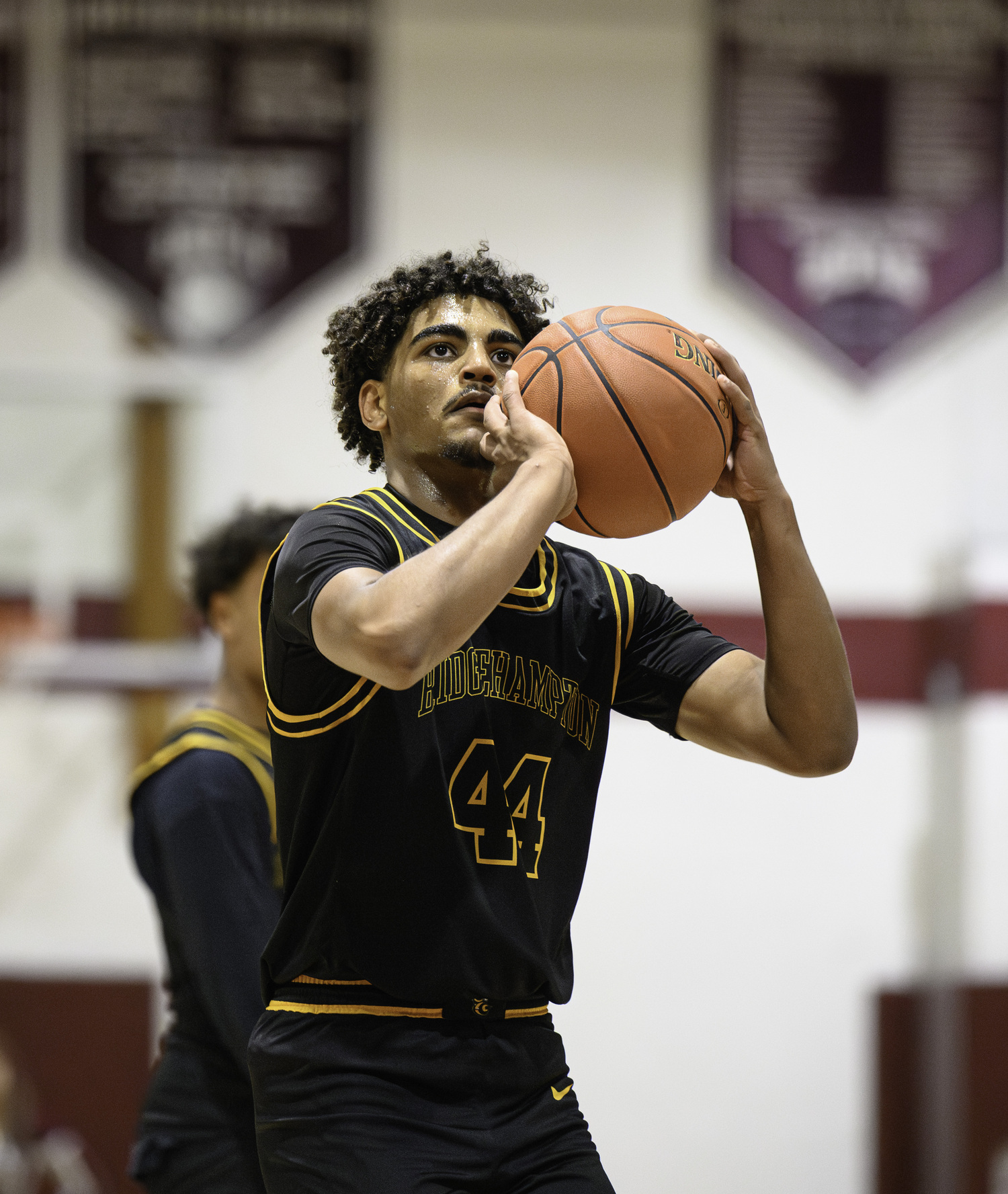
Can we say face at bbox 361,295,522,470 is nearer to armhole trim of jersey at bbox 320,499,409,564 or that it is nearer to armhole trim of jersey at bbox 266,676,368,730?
armhole trim of jersey at bbox 320,499,409,564

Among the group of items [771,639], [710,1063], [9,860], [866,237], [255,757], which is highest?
[866,237]

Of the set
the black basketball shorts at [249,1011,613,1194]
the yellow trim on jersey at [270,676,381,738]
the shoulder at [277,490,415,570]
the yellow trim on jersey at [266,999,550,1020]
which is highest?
Result: the shoulder at [277,490,415,570]

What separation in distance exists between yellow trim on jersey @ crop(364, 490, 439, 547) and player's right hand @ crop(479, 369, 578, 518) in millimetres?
114

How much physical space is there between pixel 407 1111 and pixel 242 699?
1.19 meters

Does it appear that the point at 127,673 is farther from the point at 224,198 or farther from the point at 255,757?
the point at 255,757

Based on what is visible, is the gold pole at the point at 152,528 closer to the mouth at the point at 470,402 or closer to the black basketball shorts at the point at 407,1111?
the mouth at the point at 470,402

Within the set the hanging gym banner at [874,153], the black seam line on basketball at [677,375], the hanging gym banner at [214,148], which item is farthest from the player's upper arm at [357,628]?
the hanging gym banner at [874,153]

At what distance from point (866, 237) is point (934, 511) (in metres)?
1.10

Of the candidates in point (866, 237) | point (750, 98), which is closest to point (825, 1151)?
point (866, 237)

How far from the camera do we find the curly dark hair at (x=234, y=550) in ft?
9.77

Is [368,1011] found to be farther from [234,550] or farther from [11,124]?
[11,124]

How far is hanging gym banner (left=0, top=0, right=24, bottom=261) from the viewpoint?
Answer: 504 centimetres

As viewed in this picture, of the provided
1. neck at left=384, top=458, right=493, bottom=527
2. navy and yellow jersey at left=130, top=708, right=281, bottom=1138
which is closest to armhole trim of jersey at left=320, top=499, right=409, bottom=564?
neck at left=384, top=458, right=493, bottom=527

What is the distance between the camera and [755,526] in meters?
2.04
